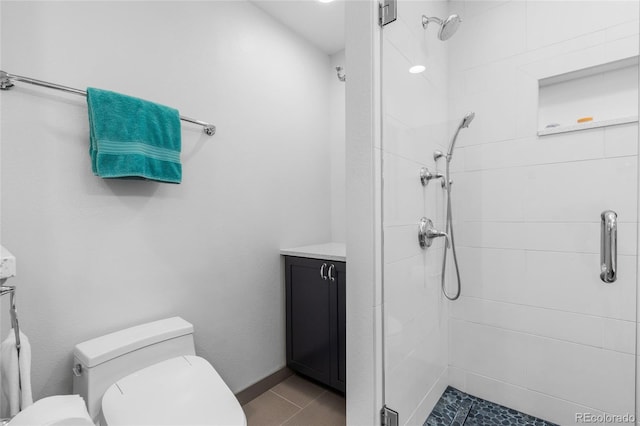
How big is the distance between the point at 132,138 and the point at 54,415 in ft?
3.20

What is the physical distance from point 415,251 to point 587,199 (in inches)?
28.3

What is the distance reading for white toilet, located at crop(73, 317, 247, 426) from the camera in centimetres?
103

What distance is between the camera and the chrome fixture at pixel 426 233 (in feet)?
4.78

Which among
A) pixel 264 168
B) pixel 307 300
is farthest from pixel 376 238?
pixel 264 168

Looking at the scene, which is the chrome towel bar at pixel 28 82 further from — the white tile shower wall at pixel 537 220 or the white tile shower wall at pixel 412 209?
the white tile shower wall at pixel 537 220

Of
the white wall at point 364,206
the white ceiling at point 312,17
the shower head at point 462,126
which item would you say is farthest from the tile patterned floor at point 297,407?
the white ceiling at point 312,17

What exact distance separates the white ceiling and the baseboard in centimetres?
232

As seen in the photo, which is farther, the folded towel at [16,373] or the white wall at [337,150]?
the white wall at [337,150]

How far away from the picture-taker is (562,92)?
1341 mm

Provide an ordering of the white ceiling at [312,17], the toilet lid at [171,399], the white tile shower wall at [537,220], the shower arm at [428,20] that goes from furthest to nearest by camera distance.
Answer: the white ceiling at [312,17]
the shower arm at [428,20]
the white tile shower wall at [537,220]
the toilet lid at [171,399]

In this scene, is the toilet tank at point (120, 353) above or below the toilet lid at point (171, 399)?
above

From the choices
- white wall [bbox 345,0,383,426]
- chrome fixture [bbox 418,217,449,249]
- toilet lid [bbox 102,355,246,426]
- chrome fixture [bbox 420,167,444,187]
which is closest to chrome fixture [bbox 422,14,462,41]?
white wall [bbox 345,0,383,426]

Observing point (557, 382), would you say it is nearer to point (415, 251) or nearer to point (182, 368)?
point (415, 251)

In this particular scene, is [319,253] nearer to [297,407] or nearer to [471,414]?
[297,407]
